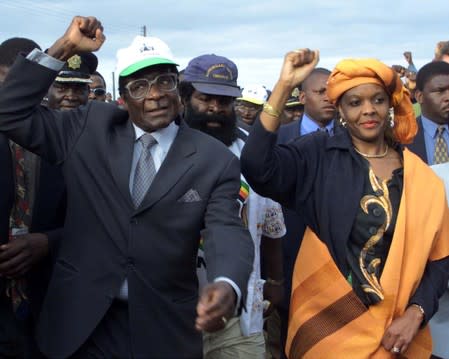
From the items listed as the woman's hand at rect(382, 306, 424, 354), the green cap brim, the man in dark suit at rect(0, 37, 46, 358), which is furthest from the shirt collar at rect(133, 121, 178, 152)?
the woman's hand at rect(382, 306, 424, 354)

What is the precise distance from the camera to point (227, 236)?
3.64 m

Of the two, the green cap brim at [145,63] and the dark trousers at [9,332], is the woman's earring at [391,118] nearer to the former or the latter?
the green cap brim at [145,63]

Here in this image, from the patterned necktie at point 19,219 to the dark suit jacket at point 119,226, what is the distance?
697mm

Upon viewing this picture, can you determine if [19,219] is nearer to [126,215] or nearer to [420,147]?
[126,215]

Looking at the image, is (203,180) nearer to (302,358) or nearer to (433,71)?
(302,358)

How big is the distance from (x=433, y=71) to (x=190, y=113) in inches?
126

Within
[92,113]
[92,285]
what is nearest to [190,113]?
[92,113]

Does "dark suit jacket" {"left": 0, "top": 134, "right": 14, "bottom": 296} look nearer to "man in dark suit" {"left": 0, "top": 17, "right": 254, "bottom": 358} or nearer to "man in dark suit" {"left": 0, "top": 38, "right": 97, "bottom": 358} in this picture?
"man in dark suit" {"left": 0, "top": 38, "right": 97, "bottom": 358}

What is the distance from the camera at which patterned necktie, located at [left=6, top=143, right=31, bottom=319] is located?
457cm

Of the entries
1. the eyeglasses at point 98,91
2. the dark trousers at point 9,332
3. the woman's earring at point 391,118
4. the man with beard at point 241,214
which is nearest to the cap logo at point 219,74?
the man with beard at point 241,214

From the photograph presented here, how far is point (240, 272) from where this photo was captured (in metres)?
3.43

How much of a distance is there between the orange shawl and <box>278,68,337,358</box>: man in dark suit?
0.93m

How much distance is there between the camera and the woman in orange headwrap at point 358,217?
4.34 m

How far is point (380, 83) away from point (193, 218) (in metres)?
1.40
